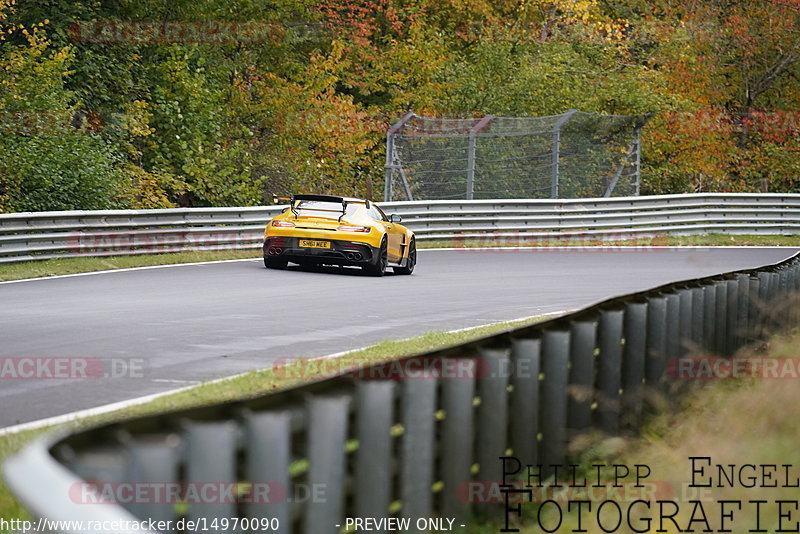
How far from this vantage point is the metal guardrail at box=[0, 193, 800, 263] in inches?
797

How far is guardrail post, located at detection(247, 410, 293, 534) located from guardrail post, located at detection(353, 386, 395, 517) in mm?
484

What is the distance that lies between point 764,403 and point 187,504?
442 centimetres

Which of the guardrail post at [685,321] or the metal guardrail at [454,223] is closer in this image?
the guardrail post at [685,321]

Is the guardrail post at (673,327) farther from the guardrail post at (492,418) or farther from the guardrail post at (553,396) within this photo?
the guardrail post at (492,418)

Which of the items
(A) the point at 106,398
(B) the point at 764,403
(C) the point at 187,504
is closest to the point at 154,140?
(A) the point at 106,398

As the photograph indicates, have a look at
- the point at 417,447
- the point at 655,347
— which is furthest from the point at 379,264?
the point at 417,447

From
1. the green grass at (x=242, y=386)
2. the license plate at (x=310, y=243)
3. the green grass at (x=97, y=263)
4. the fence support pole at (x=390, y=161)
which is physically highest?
the fence support pole at (x=390, y=161)

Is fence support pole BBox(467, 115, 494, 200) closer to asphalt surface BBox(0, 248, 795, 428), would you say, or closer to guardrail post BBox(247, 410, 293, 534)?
asphalt surface BBox(0, 248, 795, 428)

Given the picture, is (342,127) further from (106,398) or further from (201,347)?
(106,398)

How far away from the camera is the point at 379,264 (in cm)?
2053

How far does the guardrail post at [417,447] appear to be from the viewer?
485 centimetres

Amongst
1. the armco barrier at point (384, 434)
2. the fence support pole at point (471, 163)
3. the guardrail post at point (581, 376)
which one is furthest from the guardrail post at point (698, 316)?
the fence support pole at point (471, 163)

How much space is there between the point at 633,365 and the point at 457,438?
2253 millimetres

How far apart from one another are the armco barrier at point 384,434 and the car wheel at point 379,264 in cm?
1268
